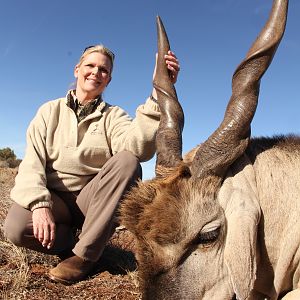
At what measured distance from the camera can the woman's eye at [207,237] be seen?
3.44 metres

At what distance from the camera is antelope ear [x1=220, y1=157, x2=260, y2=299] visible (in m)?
3.40

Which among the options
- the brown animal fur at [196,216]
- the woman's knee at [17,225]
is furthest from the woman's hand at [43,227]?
the brown animal fur at [196,216]

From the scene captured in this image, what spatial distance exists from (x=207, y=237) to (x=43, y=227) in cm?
207

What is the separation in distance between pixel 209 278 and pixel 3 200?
6618mm

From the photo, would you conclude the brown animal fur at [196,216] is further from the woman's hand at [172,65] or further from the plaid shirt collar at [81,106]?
the plaid shirt collar at [81,106]

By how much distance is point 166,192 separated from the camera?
360 cm

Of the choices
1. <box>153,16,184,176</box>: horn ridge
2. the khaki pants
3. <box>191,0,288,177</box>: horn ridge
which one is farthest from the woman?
<box>191,0,288,177</box>: horn ridge

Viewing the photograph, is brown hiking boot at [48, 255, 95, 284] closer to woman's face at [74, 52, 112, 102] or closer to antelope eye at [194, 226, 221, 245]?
woman's face at [74, 52, 112, 102]

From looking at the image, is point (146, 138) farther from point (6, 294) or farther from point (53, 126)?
point (6, 294)

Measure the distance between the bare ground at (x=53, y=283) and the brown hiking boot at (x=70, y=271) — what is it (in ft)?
0.21

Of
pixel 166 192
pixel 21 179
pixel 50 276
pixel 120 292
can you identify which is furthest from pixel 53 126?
pixel 166 192

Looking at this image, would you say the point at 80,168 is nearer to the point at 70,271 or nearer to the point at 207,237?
the point at 70,271

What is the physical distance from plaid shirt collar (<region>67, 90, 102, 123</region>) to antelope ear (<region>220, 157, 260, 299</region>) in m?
2.53

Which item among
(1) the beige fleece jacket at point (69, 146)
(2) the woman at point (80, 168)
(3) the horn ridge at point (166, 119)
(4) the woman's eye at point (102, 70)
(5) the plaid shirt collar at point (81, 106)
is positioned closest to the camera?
(3) the horn ridge at point (166, 119)
